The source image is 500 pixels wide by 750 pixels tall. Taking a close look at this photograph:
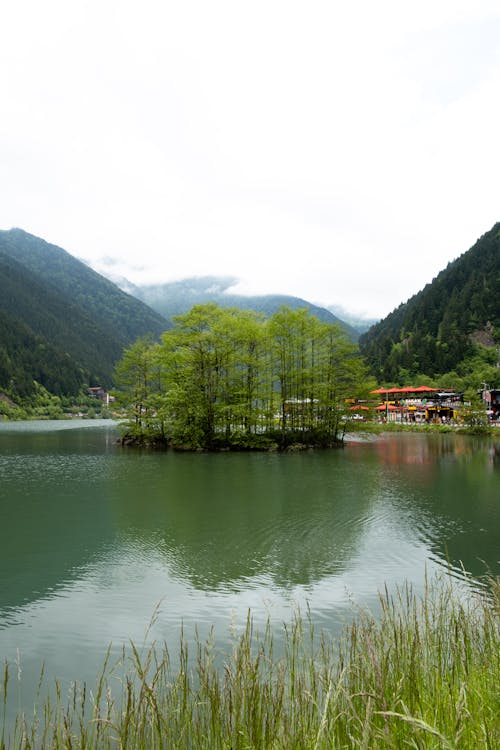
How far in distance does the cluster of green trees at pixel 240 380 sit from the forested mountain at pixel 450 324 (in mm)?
104085

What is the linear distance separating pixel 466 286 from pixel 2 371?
169470mm

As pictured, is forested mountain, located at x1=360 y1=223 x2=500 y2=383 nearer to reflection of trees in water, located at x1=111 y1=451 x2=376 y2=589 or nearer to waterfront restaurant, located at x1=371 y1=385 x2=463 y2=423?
waterfront restaurant, located at x1=371 y1=385 x2=463 y2=423

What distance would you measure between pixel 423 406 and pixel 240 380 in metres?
82.2

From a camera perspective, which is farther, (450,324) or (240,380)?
(450,324)

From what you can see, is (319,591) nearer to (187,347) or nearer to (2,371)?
(187,347)

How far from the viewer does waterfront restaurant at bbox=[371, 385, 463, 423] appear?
396 feet

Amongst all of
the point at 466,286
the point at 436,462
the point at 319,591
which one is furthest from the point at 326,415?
the point at 466,286

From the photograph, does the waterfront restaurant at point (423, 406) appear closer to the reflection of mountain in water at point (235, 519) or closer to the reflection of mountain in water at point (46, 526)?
the reflection of mountain in water at point (235, 519)

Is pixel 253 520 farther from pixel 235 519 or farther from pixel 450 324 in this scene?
pixel 450 324

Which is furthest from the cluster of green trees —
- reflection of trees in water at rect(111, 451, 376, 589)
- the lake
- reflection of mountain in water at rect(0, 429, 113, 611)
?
the lake

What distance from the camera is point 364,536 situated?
18.1 meters

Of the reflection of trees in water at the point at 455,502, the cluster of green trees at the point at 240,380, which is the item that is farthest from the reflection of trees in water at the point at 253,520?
the cluster of green trees at the point at 240,380

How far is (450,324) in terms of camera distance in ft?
541

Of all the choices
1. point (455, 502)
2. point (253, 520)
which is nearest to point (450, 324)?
point (455, 502)
